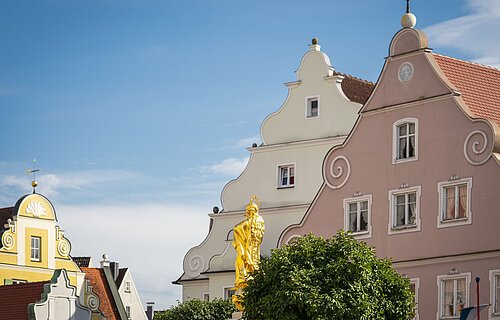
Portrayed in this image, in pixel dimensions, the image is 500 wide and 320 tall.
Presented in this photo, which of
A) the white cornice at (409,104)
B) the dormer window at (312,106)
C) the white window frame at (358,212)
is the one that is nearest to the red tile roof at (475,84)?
the white cornice at (409,104)

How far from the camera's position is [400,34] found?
53688 millimetres

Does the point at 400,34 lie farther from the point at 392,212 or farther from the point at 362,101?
the point at 362,101

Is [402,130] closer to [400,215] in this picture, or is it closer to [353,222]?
Answer: [400,215]

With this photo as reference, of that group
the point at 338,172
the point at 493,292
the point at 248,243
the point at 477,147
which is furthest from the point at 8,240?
the point at 493,292

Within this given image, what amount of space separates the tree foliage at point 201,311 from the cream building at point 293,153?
3970mm

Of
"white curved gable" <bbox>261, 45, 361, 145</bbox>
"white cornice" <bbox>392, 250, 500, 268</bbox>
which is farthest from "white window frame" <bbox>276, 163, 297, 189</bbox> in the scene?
"white cornice" <bbox>392, 250, 500, 268</bbox>

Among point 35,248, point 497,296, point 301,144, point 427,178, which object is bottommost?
point 497,296

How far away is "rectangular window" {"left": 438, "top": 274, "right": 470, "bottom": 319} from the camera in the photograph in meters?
50.3

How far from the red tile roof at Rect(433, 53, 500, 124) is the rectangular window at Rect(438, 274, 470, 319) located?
17.3ft

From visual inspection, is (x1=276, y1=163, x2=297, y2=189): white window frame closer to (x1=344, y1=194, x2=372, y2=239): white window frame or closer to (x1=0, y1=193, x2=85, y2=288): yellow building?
(x1=344, y1=194, x2=372, y2=239): white window frame

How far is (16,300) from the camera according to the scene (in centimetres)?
6788

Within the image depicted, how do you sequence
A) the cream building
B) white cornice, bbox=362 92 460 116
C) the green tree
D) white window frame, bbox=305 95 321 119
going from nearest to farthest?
the green tree, white cornice, bbox=362 92 460 116, the cream building, white window frame, bbox=305 95 321 119

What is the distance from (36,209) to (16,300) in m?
7.13

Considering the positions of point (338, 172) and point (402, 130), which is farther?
point (338, 172)
